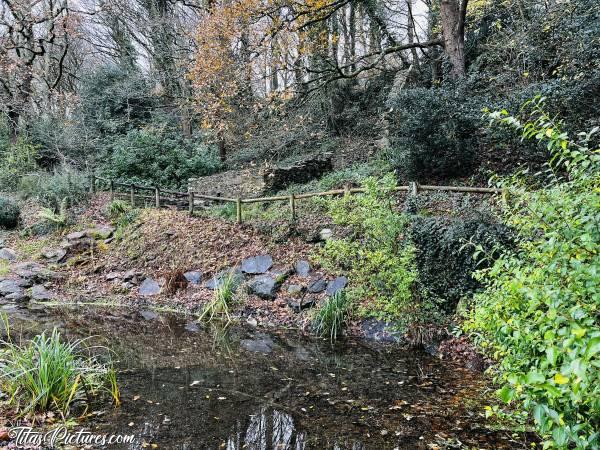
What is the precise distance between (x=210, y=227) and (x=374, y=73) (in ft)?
31.3

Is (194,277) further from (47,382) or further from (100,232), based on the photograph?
(47,382)

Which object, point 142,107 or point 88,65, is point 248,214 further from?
point 88,65

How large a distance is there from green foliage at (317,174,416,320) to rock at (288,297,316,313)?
3.90ft

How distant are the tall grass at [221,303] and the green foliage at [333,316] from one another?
6.34ft

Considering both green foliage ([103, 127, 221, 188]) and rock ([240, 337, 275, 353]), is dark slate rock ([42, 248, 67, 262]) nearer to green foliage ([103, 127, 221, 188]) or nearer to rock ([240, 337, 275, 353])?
green foliage ([103, 127, 221, 188])

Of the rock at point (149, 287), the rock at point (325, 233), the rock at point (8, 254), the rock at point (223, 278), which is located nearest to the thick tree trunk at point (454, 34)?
the rock at point (325, 233)

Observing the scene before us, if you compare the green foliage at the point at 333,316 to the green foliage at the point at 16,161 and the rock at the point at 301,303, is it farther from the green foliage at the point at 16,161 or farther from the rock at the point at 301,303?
the green foliage at the point at 16,161

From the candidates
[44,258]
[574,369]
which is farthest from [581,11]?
[44,258]

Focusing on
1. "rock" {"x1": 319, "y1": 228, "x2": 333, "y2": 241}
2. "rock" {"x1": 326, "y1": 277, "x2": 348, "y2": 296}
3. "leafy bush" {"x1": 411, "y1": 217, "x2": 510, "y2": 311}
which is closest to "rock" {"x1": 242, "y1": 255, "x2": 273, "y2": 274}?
"rock" {"x1": 319, "y1": 228, "x2": 333, "y2": 241}

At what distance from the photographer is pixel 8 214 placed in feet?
46.4

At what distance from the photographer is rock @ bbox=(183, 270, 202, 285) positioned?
10.1 metres

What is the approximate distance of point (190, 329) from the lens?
26.0 feet

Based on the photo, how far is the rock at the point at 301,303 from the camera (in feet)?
27.1

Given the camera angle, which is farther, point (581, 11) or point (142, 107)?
point (142, 107)
